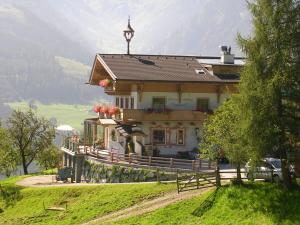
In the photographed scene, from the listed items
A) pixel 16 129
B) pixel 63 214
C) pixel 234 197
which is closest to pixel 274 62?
pixel 234 197

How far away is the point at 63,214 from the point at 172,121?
16.3 m

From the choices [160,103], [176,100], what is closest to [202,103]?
[176,100]

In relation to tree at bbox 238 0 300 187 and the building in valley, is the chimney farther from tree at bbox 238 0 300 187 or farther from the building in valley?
tree at bbox 238 0 300 187

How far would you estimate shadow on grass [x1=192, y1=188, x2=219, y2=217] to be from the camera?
2930 cm

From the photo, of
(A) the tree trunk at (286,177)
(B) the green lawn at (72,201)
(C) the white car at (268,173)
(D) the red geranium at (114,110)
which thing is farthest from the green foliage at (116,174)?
(A) the tree trunk at (286,177)

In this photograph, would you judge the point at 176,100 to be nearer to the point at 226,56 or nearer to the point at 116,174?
the point at 226,56

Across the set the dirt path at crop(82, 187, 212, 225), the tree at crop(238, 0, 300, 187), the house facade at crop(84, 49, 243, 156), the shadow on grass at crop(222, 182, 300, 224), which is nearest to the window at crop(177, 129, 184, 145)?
the house facade at crop(84, 49, 243, 156)

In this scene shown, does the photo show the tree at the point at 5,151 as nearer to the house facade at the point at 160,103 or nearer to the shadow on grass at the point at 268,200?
Answer: the house facade at the point at 160,103

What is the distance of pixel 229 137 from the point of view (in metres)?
29.7

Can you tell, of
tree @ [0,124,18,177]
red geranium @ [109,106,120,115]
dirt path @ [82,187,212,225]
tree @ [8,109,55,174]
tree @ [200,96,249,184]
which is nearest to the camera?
tree @ [200,96,249,184]

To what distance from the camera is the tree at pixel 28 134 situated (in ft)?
Answer: 207

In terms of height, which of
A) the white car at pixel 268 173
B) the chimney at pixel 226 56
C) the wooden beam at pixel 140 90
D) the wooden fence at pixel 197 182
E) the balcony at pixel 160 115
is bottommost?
the wooden fence at pixel 197 182

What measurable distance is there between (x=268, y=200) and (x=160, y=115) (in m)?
21.3

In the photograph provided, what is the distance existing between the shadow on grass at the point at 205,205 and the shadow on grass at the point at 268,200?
2.18ft
